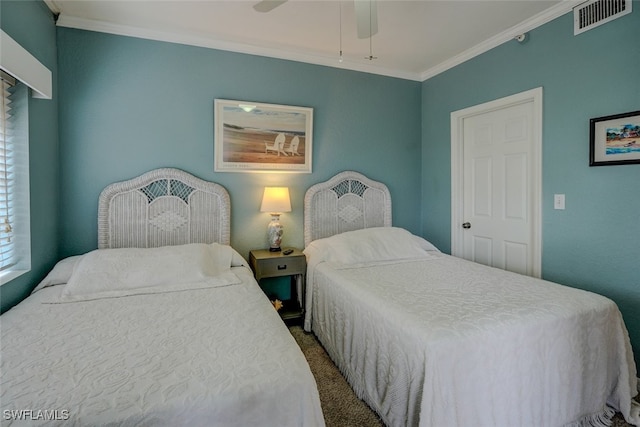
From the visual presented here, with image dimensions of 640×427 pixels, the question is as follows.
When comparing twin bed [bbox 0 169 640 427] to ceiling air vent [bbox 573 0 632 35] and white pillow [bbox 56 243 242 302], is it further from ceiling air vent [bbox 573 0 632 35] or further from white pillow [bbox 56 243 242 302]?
ceiling air vent [bbox 573 0 632 35]

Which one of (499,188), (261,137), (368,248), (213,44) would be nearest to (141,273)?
(261,137)

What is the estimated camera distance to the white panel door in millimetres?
2637

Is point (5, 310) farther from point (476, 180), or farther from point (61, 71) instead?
point (476, 180)

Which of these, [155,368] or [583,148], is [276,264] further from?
[583,148]

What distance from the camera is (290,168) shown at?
305cm

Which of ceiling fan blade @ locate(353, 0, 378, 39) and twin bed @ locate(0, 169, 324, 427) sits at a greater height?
ceiling fan blade @ locate(353, 0, 378, 39)

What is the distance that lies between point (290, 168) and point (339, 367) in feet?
5.87

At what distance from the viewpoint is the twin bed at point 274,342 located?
38.6 inches

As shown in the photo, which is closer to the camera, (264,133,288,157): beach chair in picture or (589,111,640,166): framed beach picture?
(589,111,640,166): framed beach picture

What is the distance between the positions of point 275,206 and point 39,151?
1.65 metres

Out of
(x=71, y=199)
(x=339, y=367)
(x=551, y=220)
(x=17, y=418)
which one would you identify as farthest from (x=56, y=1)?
(x=551, y=220)

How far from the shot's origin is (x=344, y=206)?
10.6ft

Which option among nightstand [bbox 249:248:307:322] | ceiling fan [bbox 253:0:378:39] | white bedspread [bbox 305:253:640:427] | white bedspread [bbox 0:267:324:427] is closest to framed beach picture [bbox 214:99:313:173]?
nightstand [bbox 249:248:307:322]

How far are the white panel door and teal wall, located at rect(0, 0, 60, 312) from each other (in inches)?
137
